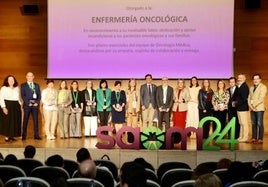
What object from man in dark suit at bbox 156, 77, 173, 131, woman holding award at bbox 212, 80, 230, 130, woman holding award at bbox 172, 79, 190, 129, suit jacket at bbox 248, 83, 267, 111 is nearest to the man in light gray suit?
man in dark suit at bbox 156, 77, 173, 131

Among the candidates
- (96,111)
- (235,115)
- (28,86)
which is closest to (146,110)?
(96,111)

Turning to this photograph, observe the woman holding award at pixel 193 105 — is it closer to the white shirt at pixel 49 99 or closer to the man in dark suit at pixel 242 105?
the man in dark suit at pixel 242 105

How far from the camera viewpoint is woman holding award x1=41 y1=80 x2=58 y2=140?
1051 cm

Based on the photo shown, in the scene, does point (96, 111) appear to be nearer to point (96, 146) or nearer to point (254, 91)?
point (96, 146)

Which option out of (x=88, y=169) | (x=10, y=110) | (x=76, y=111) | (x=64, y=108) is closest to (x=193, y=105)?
→ (x=76, y=111)

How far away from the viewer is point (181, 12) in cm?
1158

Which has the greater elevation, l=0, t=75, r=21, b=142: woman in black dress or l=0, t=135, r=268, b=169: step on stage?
l=0, t=75, r=21, b=142: woman in black dress

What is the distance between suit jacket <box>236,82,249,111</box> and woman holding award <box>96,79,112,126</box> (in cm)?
273

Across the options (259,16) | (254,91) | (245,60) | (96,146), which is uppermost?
(259,16)

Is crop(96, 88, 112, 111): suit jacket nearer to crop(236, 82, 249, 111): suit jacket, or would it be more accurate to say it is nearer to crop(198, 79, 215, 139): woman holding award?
crop(198, 79, 215, 139): woman holding award

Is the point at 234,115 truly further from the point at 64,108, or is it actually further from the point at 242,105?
the point at 64,108

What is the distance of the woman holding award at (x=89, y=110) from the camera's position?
35.6 feet

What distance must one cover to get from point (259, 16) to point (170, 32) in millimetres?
2276

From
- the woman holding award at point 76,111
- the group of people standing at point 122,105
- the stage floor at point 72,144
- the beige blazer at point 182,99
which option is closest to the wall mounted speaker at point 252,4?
the group of people standing at point 122,105
